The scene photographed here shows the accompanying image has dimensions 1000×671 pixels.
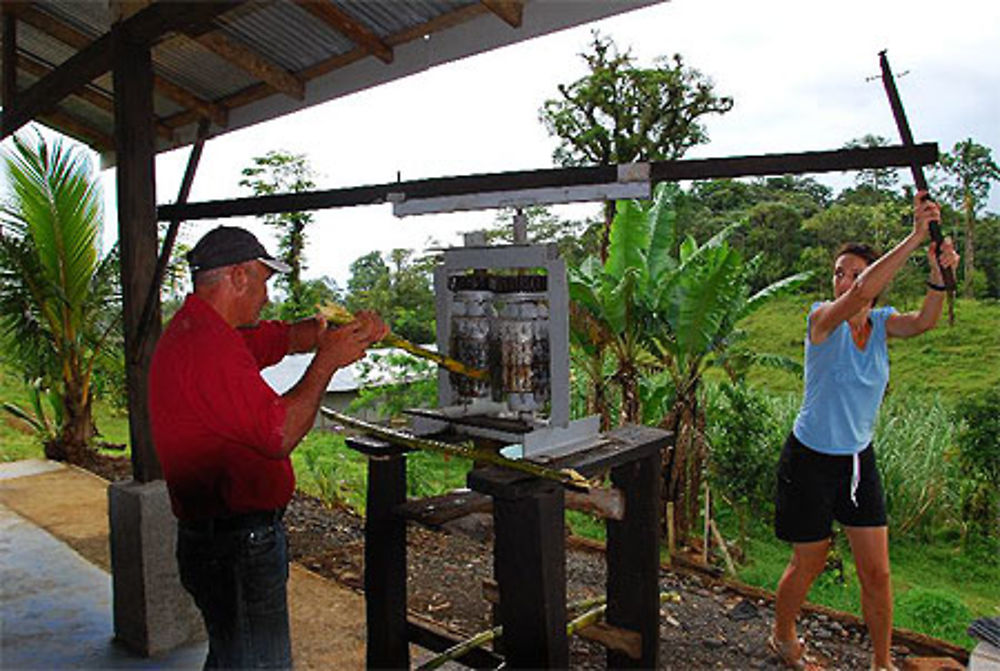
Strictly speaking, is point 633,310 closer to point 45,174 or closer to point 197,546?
point 197,546

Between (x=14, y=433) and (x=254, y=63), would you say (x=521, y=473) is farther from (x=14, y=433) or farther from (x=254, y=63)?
(x=14, y=433)

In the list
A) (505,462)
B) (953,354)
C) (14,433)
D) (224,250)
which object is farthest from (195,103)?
(953,354)

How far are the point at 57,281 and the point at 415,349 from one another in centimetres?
580

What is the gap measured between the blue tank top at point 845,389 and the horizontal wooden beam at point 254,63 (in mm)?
2748

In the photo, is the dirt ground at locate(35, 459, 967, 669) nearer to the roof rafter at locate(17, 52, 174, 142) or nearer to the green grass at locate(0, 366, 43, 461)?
the roof rafter at locate(17, 52, 174, 142)

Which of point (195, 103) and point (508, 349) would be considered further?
point (195, 103)

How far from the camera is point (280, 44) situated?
3.78m

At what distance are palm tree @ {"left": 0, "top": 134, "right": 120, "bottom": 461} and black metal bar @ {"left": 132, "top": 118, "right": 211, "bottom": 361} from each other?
301 cm

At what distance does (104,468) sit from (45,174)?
3.07 metres

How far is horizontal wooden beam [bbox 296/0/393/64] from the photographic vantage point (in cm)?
331

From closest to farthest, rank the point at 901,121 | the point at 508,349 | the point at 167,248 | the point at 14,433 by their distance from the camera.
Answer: the point at 901,121
the point at 508,349
the point at 167,248
the point at 14,433

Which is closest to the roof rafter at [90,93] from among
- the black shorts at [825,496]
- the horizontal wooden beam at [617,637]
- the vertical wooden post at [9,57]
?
the vertical wooden post at [9,57]

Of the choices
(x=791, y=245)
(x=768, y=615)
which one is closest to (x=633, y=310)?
(x=768, y=615)

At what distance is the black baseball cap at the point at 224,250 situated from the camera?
2.51 metres
